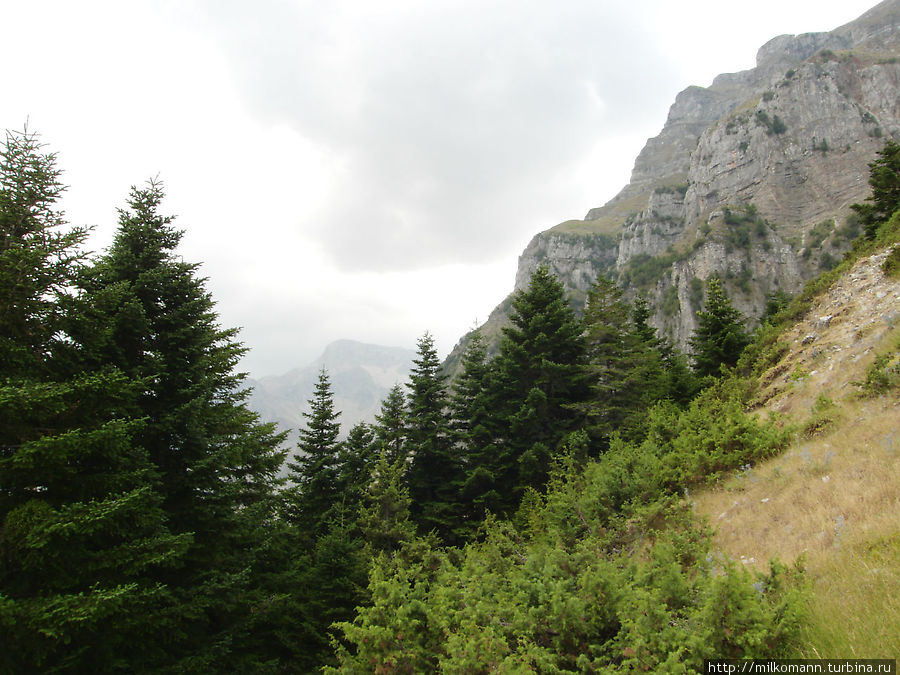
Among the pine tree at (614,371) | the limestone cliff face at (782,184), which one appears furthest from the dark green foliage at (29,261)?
the limestone cliff face at (782,184)

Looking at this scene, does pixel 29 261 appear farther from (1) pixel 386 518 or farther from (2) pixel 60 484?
(1) pixel 386 518

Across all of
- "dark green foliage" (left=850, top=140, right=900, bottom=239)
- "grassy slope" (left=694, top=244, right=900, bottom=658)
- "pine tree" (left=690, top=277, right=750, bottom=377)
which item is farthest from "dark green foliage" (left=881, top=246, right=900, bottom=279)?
"dark green foliage" (left=850, top=140, right=900, bottom=239)

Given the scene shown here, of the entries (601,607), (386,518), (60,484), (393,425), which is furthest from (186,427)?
(393,425)

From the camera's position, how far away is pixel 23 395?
6418mm

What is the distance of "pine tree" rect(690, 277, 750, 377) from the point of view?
22.1 metres

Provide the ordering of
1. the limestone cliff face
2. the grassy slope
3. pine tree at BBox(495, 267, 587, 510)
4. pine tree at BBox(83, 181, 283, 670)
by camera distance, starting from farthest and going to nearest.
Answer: the limestone cliff face
pine tree at BBox(495, 267, 587, 510)
pine tree at BBox(83, 181, 283, 670)
the grassy slope

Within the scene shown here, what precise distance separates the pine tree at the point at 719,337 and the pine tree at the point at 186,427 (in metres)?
23.5

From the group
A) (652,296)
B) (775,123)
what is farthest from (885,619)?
(775,123)

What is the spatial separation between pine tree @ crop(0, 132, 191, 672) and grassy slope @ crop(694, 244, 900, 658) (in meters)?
9.62

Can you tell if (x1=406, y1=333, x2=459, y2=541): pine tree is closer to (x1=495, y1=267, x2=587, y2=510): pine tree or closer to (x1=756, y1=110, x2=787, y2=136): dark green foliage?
(x1=495, y1=267, x2=587, y2=510): pine tree

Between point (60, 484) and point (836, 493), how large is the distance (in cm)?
1394

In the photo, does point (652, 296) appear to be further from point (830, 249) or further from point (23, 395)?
point (23, 395)

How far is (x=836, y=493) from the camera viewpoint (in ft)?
21.9

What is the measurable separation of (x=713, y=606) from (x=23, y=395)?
1012cm
